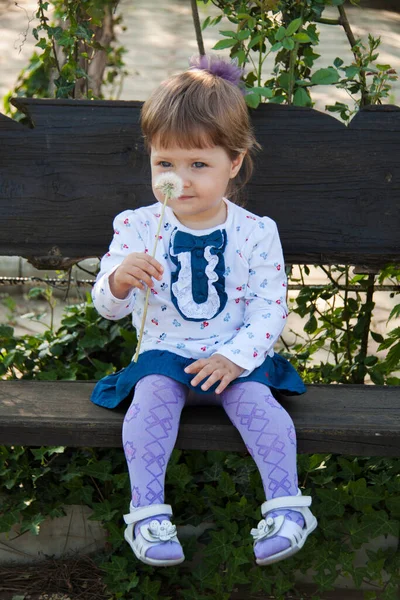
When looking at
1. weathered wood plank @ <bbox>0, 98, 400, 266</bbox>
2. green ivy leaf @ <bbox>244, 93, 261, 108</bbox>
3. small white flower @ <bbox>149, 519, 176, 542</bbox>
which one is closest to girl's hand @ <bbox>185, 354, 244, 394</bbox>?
small white flower @ <bbox>149, 519, 176, 542</bbox>

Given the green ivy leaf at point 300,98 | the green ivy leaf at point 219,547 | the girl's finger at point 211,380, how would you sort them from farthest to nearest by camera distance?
the green ivy leaf at point 300,98 → the green ivy leaf at point 219,547 → the girl's finger at point 211,380

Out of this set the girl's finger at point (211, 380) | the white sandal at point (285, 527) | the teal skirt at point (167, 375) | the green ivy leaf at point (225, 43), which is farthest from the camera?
the green ivy leaf at point (225, 43)

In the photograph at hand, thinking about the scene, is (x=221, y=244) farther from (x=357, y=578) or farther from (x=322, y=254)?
(x=357, y=578)

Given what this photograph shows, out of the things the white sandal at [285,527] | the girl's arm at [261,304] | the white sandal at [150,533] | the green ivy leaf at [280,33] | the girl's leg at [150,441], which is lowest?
the white sandal at [150,533]

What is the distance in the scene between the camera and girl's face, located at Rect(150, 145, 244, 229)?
2475 mm

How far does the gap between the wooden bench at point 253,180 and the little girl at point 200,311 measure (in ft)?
1.34

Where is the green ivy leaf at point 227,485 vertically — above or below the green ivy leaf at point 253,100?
below

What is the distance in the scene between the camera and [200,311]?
257cm

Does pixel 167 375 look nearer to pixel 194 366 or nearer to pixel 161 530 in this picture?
pixel 194 366

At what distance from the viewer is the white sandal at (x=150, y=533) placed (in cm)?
224

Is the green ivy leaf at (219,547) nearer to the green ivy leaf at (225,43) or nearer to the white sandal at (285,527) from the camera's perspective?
the white sandal at (285,527)

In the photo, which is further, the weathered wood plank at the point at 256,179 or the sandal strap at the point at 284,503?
the weathered wood plank at the point at 256,179

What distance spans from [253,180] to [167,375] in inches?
34.9

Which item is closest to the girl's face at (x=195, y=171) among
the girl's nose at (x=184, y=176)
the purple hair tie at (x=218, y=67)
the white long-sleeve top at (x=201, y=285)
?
the girl's nose at (x=184, y=176)
